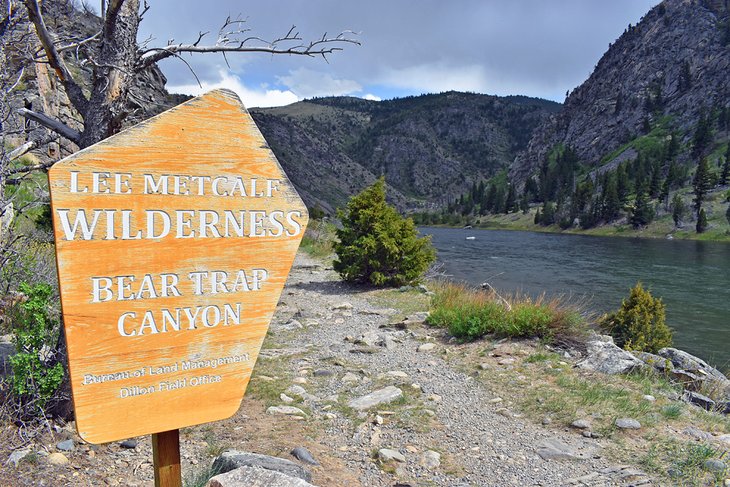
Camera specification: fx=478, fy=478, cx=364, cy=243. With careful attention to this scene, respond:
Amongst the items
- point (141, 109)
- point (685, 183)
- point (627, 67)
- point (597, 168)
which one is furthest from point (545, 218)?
point (627, 67)

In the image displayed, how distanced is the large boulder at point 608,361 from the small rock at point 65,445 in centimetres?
598

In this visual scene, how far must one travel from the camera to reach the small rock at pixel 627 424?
4750 millimetres

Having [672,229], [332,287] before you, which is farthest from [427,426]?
[672,229]

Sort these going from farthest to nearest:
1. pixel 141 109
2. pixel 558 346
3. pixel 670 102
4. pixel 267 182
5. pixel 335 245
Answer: pixel 670 102 < pixel 335 245 < pixel 558 346 < pixel 141 109 < pixel 267 182

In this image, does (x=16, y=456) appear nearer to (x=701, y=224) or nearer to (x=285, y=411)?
(x=285, y=411)

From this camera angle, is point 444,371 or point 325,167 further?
point 325,167

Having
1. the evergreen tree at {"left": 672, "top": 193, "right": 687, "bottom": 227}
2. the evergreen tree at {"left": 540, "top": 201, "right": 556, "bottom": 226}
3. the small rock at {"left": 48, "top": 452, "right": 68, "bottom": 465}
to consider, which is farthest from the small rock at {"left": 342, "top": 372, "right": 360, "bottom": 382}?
the evergreen tree at {"left": 540, "top": 201, "right": 556, "bottom": 226}

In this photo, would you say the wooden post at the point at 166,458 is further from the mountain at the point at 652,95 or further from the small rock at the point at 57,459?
the mountain at the point at 652,95

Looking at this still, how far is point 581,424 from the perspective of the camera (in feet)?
15.9

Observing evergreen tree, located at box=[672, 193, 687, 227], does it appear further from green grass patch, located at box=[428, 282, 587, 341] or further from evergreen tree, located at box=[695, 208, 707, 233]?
green grass patch, located at box=[428, 282, 587, 341]

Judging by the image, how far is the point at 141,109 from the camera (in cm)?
450

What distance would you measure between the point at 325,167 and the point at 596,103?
9714 centimetres

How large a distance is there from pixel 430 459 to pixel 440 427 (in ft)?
2.25

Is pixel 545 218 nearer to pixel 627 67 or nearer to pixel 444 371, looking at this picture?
pixel 444 371
